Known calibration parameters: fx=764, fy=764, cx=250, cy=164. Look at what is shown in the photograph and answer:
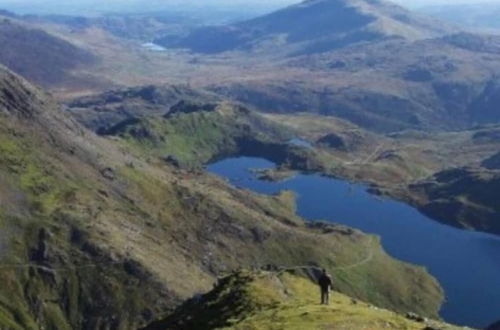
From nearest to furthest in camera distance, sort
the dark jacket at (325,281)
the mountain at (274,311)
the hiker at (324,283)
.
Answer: the mountain at (274,311) < the hiker at (324,283) < the dark jacket at (325,281)

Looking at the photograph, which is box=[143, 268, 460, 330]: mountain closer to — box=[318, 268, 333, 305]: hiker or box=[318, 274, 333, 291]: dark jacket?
box=[318, 268, 333, 305]: hiker

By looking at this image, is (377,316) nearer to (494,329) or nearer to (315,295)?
(315,295)

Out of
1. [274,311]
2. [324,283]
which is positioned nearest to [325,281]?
[324,283]

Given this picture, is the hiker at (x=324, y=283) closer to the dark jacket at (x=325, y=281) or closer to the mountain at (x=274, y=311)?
the dark jacket at (x=325, y=281)

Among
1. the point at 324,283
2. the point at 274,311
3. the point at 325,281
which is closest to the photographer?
the point at 325,281

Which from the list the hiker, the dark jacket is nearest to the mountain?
the hiker

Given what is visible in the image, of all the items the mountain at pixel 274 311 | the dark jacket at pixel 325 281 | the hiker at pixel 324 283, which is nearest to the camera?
the mountain at pixel 274 311

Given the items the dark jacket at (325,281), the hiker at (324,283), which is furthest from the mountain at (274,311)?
the dark jacket at (325,281)

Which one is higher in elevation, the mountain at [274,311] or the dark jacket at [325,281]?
the dark jacket at [325,281]

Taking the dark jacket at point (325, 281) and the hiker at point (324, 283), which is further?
the dark jacket at point (325, 281)

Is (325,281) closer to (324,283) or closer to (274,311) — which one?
(324,283)
